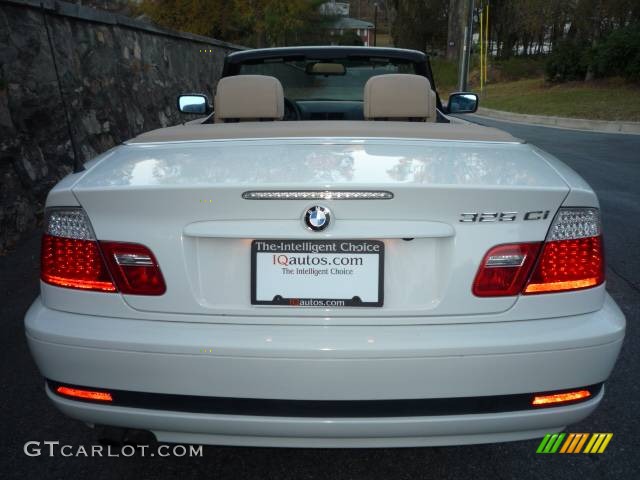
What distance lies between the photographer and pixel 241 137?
7.82 ft

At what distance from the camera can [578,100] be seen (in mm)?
21578

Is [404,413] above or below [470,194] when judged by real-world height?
below

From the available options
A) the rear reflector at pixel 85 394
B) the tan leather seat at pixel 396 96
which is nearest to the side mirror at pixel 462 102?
the tan leather seat at pixel 396 96

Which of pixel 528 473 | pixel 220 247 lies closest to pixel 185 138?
pixel 220 247

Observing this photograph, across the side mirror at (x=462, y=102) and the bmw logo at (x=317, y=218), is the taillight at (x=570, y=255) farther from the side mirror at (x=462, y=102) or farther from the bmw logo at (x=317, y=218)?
the side mirror at (x=462, y=102)

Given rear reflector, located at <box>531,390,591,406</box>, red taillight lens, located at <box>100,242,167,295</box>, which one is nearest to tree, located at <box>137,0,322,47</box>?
red taillight lens, located at <box>100,242,167,295</box>

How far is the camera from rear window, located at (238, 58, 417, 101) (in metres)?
4.32

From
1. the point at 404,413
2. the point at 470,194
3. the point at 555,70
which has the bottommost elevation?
the point at 555,70

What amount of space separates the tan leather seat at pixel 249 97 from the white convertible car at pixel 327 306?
136 cm

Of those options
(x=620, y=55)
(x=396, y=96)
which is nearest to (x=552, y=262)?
(x=396, y=96)

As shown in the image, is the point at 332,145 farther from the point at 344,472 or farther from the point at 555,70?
the point at 555,70

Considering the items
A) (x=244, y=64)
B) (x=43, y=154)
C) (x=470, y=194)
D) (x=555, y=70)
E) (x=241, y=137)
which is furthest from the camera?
(x=555, y=70)

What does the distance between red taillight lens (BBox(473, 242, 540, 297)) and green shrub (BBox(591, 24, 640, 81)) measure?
931 inches

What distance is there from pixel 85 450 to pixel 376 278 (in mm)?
1460
